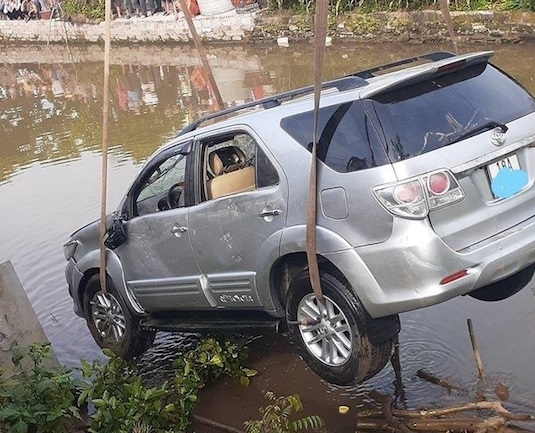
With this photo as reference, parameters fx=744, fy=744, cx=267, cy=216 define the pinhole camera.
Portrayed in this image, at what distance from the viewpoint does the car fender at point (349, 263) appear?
4.23 meters

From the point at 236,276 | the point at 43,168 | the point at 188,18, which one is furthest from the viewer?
the point at 43,168

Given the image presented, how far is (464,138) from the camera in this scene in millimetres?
4305

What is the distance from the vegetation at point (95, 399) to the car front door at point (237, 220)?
2.31 feet

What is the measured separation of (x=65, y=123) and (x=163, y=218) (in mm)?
12920

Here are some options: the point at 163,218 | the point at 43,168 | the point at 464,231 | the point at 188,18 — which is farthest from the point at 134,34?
the point at 464,231

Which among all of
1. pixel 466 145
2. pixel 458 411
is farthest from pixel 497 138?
pixel 458 411

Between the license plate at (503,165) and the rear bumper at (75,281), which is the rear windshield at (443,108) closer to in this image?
the license plate at (503,165)

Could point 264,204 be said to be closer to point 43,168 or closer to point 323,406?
point 323,406

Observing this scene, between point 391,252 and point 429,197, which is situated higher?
point 429,197

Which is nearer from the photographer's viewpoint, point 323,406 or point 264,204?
point 264,204

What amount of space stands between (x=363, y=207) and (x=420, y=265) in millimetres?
450

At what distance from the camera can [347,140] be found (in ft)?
14.2

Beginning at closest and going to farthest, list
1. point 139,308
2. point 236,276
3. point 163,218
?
point 236,276
point 163,218
point 139,308

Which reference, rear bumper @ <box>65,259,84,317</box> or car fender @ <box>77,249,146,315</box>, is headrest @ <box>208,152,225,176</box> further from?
rear bumper @ <box>65,259,84,317</box>
